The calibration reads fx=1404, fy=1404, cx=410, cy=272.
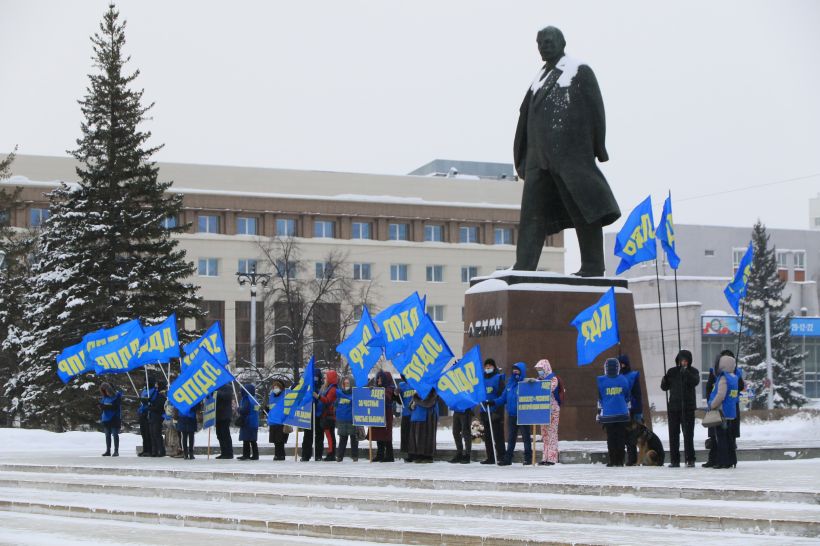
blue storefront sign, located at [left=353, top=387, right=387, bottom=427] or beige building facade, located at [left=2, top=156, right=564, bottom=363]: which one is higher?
beige building facade, located at [left=2, top=156, right=564, bottom=363]

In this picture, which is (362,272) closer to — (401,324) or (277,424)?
(277,424)

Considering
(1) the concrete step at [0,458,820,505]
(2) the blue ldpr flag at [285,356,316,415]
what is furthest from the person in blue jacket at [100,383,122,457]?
(2) the blue ldpr flag at [285,356,316,415]

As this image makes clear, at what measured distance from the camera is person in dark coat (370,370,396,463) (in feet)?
67.4

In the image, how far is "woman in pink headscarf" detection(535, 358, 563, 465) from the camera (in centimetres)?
1850

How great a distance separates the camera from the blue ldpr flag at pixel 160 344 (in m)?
23.7

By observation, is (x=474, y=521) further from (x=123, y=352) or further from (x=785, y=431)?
(x=785, y=431)

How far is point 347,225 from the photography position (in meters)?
90.9

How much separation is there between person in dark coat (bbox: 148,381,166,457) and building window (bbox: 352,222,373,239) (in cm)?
6715

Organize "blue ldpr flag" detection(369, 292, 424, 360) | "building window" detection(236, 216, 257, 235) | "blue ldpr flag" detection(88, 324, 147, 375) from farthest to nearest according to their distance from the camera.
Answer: "building window" detection(236, 216, 257, 235)
"blue ldpr flag" detection(88, 324, 147, 375)
"blue ldpr flag" detection(369, 292, 424, 360)

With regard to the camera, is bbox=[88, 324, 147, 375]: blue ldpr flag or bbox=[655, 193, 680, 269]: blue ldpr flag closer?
bbox=[655, 193, 680, 269]: blue ldpr flag

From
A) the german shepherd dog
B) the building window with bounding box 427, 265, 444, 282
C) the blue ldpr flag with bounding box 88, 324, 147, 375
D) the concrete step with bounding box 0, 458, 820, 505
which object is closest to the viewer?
the concrete step with bounding box 0, 458, 820, 505

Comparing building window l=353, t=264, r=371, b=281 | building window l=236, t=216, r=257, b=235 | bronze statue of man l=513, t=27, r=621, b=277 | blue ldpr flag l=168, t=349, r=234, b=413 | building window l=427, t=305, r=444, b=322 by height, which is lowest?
blue ldpr flag l=168, t=349, r=234, b=413

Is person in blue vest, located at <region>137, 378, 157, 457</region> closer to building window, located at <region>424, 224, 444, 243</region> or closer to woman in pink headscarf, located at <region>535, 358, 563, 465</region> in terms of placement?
woman in pink headscarf, located at <region>535, 358, 563, 465</region>

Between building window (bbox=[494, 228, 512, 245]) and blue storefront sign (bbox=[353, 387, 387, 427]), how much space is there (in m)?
75.4
